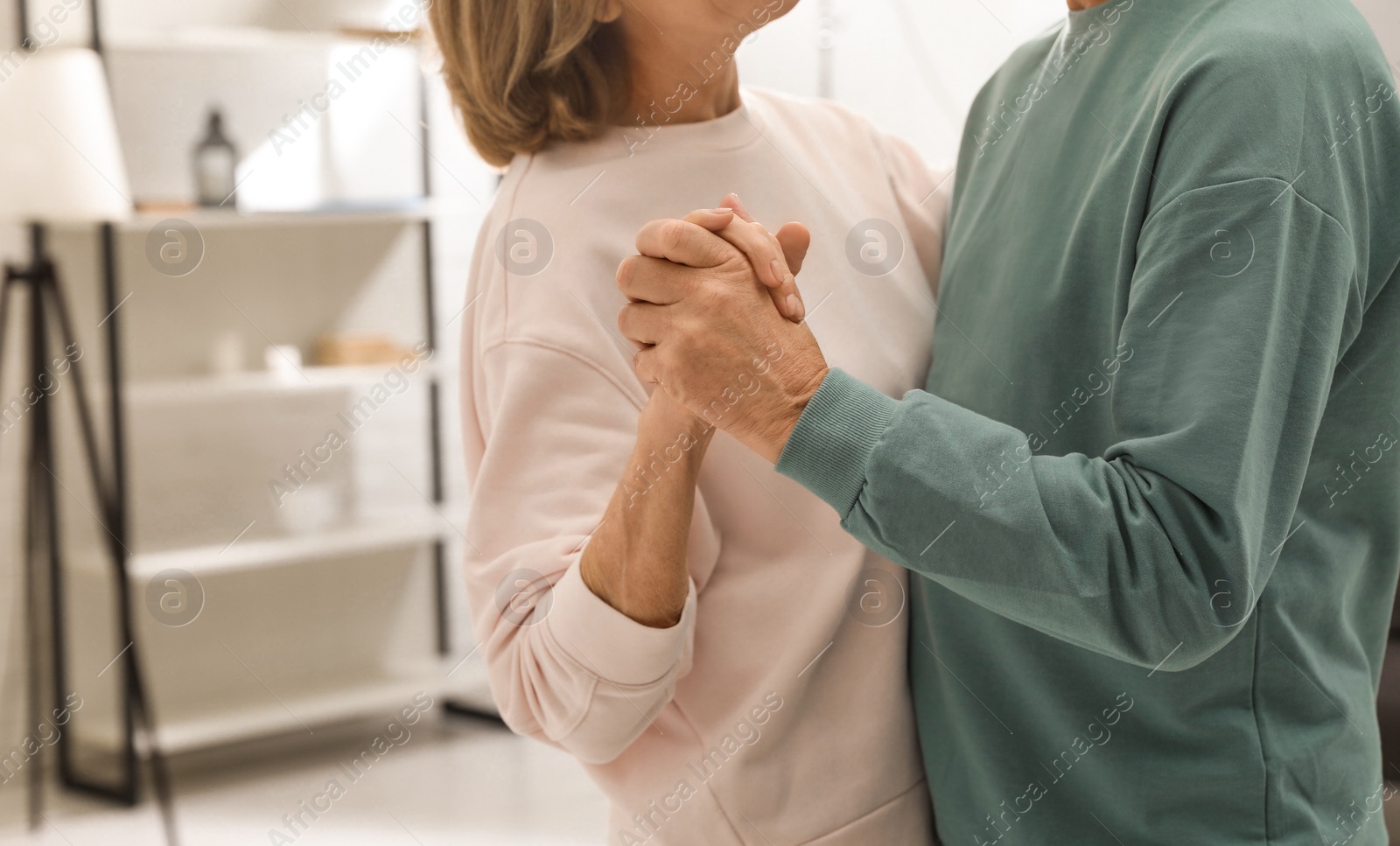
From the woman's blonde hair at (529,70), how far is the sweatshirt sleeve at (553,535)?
21cm

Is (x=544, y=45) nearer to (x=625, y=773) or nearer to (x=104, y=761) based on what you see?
(x=625, y=773)

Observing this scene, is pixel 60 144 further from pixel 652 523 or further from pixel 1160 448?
pixel 1160 448

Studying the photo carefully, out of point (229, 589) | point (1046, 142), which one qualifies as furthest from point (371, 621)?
point (1046, 142)

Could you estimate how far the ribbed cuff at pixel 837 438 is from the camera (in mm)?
707

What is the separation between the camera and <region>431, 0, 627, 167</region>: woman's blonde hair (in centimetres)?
101

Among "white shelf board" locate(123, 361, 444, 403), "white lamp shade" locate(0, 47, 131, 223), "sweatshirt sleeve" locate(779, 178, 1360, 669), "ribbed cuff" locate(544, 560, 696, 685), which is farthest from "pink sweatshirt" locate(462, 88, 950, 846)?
"white shelf board" locate(123, 361, 444, 403)

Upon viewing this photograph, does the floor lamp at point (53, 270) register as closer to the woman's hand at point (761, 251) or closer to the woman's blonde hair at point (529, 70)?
the woman's blonde hair at point (529, 70)

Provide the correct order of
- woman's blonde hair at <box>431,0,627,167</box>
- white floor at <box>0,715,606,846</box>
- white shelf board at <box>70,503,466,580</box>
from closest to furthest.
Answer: woman's blonde hair at <box>431,0,627,167</box>
white floor at <box>0,715,606,846</box>
white shelf board at <box>70,503,466,580</box>

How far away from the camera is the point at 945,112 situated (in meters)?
3.66

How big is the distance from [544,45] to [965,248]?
40 cm

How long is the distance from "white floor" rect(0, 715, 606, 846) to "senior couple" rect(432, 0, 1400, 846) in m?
1.89

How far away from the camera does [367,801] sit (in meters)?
2.96

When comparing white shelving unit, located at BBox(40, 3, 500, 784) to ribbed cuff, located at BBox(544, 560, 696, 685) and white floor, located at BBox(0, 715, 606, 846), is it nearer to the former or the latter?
white floor, located at BBox(0, 715, 606, 846)

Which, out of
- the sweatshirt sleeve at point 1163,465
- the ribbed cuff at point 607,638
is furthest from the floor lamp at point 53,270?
the sweatshirt sleeve at point 1163,465
